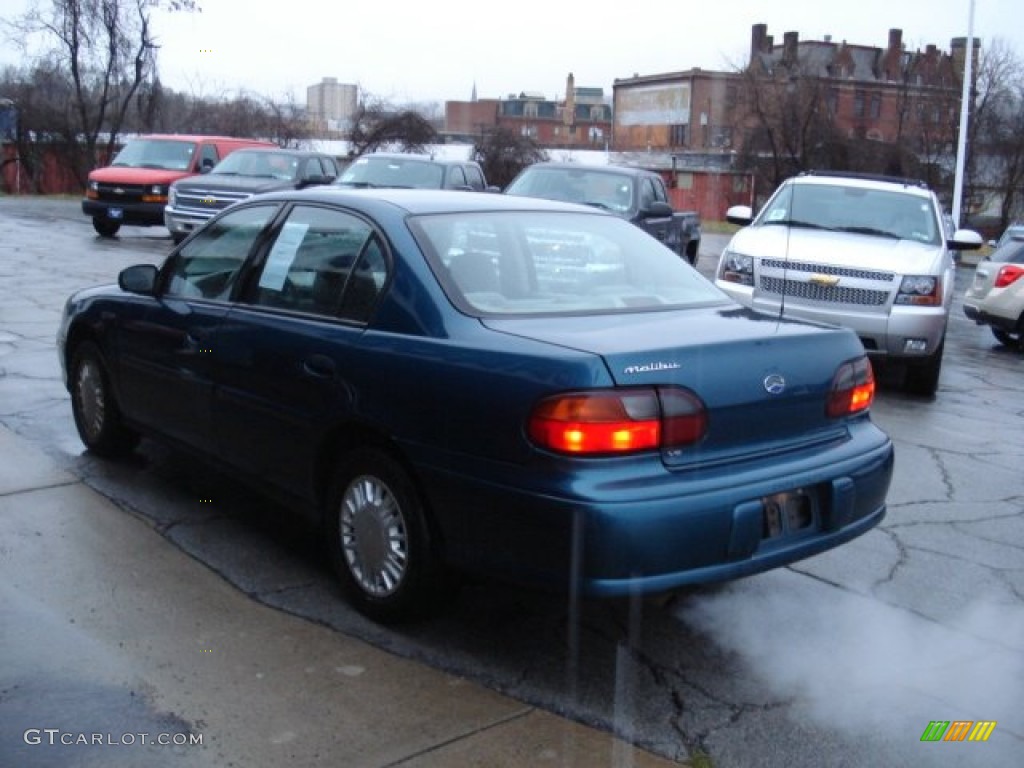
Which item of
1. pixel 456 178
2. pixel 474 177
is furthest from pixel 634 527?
pixel 474 177

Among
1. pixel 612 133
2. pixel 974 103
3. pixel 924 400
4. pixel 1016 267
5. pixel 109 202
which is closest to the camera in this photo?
pixel 924 400

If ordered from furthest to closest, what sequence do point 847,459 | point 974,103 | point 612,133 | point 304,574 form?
point 612,133 < point 974,103 < point 304,574 < point 847,459

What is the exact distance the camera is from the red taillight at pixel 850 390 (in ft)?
14.5

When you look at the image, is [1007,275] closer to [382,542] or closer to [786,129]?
[382,542]

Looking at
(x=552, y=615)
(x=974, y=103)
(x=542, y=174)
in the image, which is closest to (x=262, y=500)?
(x=552, y=615)

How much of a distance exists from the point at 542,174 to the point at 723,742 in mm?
11484

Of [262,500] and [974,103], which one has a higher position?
[974,103]

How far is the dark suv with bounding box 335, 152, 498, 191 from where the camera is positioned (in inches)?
653

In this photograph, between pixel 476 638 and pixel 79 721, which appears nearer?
pixel 79 721

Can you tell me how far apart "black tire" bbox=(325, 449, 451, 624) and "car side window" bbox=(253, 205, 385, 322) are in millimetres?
625

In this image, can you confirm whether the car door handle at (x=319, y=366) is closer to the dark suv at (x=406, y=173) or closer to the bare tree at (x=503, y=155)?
the dark suv at (x=406, y=173)

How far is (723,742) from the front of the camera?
3744 mm

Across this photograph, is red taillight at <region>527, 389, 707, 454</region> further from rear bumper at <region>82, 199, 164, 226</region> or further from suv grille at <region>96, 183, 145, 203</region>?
suv grille at <region>96, 183, 145, 203</region>

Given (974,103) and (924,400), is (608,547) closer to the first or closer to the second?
(924,400)
